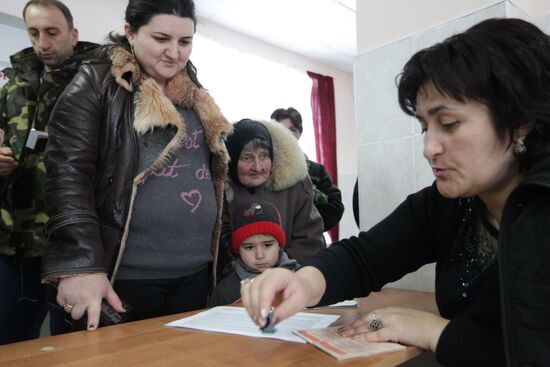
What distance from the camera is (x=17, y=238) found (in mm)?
1396

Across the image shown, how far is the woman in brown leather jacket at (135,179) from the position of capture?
0.97 metres

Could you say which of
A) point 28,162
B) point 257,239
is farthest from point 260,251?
point 28,162

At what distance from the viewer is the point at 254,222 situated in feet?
5.03

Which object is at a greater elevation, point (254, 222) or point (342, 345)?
point (254, 222)

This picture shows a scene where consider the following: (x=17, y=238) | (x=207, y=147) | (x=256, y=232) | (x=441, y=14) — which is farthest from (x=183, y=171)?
(x=441, y=14)

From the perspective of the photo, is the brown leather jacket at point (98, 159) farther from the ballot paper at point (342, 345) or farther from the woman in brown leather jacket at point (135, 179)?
the ballot paper at point (342, 345)

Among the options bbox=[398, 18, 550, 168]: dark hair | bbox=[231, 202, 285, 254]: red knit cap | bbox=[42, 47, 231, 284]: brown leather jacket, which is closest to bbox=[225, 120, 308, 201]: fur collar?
bbox=[231, 202, 285, 254]: red knit cap

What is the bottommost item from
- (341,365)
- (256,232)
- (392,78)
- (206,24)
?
(341,365)

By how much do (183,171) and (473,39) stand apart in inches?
31.0

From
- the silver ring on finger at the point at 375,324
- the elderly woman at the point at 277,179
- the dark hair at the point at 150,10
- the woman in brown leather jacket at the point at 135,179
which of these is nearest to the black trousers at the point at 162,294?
the woman in brown leather jacket at the point at 135,179

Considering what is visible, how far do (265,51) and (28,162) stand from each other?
10.9ft

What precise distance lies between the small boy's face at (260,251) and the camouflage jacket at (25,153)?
68cm

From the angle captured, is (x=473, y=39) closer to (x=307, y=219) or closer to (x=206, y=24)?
(x=307, y=219)

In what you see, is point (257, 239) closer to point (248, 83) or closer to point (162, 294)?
point (162, 294)
